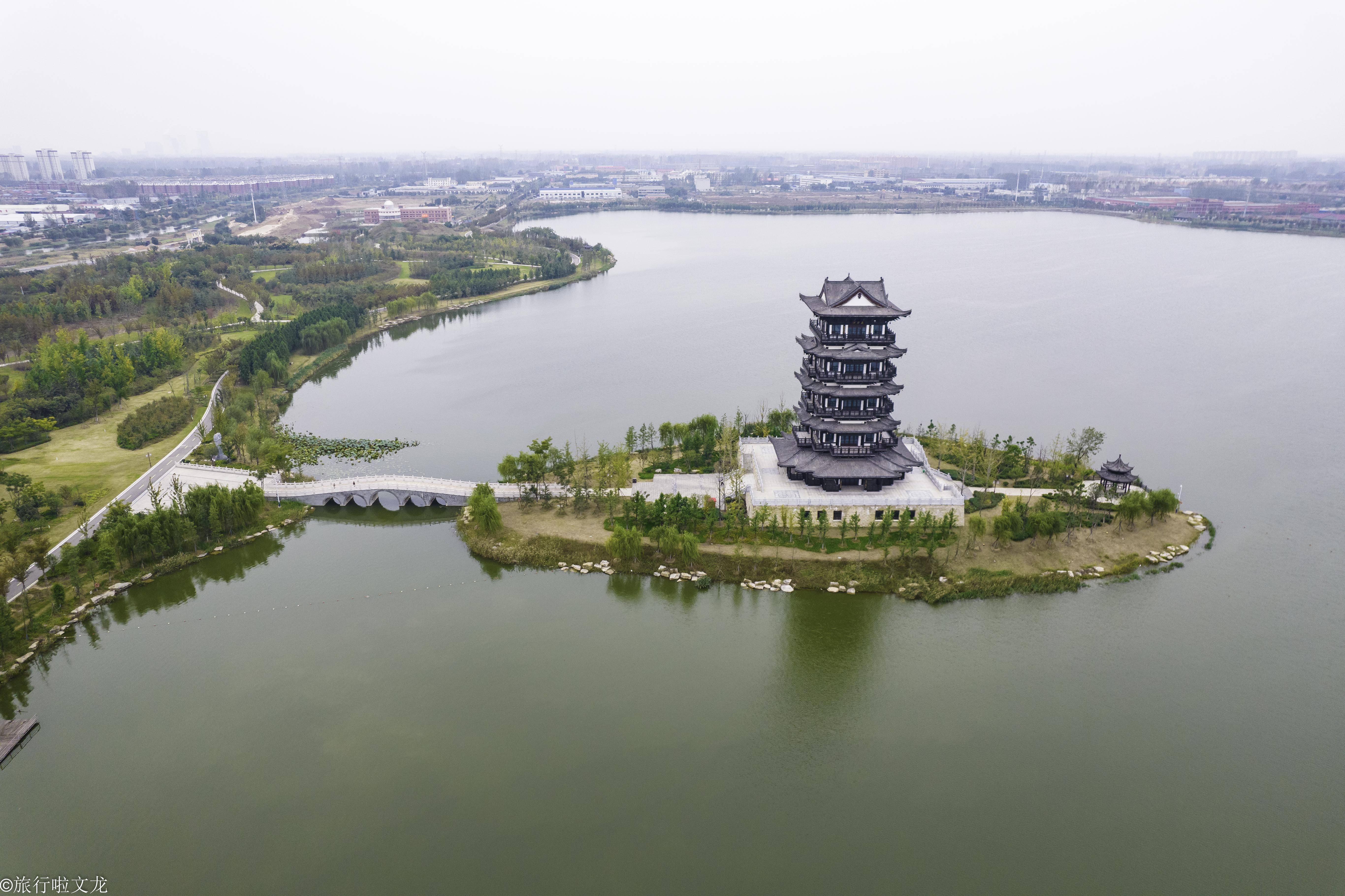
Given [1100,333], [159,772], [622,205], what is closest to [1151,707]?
[159,772]

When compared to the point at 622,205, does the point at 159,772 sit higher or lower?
lower

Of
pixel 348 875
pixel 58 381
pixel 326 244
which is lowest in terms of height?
pixel 348 875

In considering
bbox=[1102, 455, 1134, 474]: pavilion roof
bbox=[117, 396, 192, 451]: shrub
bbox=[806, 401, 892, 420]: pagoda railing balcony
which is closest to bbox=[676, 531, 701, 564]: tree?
bbox=[806, 401, 892, 420]: pagoda railing balcony

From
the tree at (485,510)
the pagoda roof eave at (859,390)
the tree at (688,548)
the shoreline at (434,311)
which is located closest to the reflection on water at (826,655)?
the tree at (688,548)

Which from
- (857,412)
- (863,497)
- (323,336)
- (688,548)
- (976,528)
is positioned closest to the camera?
(688,548)

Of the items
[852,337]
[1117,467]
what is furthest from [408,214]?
[1117,467]

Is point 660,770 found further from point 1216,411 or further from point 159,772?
point 1216,411

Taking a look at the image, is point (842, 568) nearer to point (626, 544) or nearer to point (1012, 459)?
point (626, 544)

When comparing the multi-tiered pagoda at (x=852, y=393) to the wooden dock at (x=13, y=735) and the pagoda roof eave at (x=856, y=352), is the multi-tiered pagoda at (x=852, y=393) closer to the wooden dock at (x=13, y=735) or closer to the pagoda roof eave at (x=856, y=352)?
the pagoda roof eave at (x=856, y=352)
